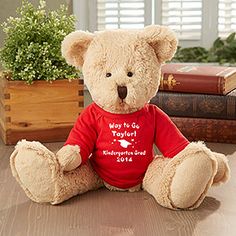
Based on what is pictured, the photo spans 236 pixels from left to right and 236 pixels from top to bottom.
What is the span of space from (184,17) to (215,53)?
206 millimetres

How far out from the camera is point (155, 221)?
→ 126cm

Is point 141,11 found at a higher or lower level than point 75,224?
higher

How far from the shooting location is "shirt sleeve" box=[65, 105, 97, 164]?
140 centimetres

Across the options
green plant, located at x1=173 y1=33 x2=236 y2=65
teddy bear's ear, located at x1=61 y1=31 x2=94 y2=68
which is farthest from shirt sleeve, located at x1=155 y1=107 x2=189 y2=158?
green plant, located at x1=173 y1=33 x2=236 y2=65

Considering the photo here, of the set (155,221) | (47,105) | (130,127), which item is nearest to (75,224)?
(155,221)

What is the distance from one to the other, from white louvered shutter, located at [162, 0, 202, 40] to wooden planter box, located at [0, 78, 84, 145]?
903 millimetres

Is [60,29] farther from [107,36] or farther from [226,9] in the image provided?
[226,9]

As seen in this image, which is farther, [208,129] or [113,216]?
[208,129]

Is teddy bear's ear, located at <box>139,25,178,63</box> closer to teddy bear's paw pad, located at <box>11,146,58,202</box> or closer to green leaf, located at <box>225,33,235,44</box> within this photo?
teddy bear's paw pad, located at <box>11,146,58,202</box>

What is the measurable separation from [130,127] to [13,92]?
53 centimetres

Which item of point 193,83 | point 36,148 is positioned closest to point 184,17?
point 193,83

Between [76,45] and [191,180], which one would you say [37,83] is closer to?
[76,45]

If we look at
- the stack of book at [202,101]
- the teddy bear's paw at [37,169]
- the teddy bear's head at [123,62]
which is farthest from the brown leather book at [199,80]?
the teddy bear's paw at [37,169]

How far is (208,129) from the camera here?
1.87 m
